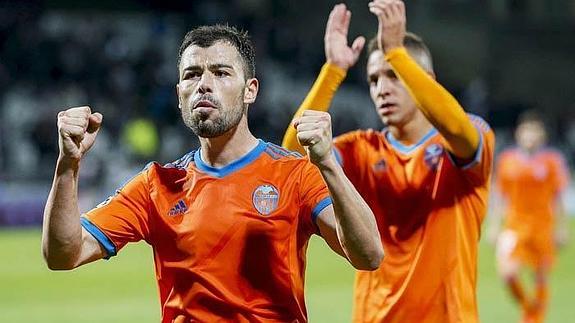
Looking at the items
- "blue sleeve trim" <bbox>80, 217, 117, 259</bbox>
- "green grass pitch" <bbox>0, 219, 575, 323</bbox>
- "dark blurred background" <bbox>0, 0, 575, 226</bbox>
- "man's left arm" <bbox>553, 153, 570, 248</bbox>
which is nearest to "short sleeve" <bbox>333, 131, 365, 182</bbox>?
"blue sleeve trim" <bbox>80, 217, 117, 259</bbox>

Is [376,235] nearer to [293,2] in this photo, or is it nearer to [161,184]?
[161,184]

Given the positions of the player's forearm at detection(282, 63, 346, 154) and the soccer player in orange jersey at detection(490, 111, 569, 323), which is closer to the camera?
the player's forearm at detection(282, 63, 346, 154)

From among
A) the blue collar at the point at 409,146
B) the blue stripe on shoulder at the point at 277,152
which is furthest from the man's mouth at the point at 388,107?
the blue stripe on shoulder at the point at 277,152

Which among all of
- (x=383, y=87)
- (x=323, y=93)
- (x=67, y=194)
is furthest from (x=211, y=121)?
(x=383, y=87)

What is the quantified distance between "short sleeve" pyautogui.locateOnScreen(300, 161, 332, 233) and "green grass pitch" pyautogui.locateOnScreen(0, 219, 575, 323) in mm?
7954

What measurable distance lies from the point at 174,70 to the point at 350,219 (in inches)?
935

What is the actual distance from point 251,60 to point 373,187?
1.44m

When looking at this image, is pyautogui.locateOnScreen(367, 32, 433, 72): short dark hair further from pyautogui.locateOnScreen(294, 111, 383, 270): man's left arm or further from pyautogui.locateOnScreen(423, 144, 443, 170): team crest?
pyautogui.locateOnScreen(294, 111, 383, 270): man's left arm

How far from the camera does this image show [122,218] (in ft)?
13.7

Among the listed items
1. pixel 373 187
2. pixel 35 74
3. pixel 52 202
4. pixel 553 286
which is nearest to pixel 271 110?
pixel 35 74

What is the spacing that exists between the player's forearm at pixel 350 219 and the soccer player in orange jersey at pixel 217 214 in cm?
2

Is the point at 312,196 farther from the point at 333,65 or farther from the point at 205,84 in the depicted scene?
the point at 333,65

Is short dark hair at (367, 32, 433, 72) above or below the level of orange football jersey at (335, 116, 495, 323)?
above

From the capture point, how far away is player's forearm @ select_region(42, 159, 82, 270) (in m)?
3.84
